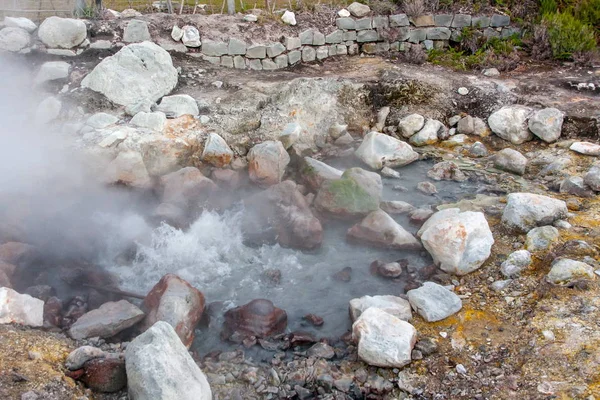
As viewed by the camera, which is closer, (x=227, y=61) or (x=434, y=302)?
(x=434, y=302)

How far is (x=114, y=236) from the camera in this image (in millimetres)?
6605

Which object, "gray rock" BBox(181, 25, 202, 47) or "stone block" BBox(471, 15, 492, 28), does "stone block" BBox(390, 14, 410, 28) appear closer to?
"stone block" BBox(471, 15, 492, 28)

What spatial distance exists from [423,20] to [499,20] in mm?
1558

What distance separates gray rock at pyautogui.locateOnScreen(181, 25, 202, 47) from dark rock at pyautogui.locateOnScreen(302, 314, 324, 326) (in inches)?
237

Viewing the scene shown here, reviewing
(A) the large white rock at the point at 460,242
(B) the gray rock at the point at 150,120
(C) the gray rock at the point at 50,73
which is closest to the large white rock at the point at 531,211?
(A) the large white rock at the point at 460,242

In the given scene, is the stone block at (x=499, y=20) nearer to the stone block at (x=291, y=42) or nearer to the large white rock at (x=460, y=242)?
the stone block at (x=291, y=42)

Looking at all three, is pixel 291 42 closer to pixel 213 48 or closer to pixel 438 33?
pixel 213 48

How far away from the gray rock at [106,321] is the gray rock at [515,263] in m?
3.61

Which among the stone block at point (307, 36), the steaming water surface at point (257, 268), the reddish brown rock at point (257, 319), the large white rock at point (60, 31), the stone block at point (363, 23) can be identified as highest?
the large white rock at point (60, 31)

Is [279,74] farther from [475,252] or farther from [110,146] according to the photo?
[475,252]

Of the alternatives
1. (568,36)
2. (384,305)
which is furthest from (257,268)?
(568,36)

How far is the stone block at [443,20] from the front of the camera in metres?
11.3

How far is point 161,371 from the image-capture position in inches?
156

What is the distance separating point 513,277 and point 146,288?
3.76 m
